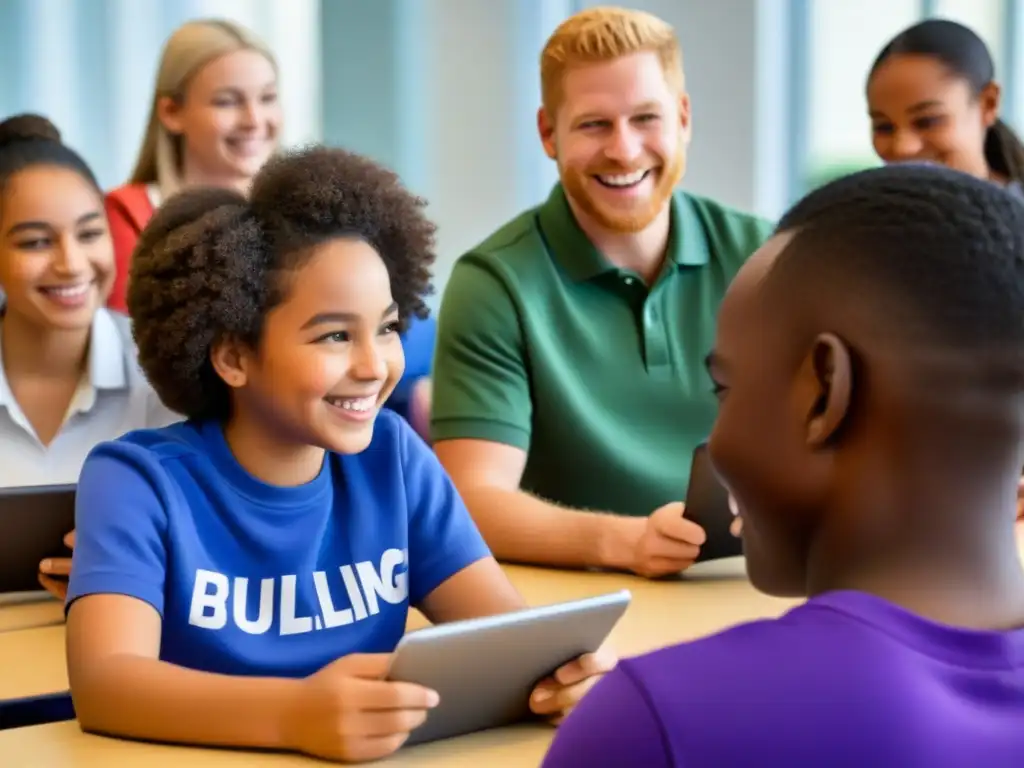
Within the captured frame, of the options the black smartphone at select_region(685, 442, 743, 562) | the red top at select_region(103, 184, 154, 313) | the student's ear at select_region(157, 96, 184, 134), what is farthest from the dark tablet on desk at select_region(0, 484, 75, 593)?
the student's ear at select_region(157, 96, 184, 134)

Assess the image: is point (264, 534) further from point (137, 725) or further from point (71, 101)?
point (71, 101)

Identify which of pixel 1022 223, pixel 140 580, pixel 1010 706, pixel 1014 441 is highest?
pixel 1022 223

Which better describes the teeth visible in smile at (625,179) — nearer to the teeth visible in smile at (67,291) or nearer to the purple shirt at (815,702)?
the teeth visible in smile at (67,291)

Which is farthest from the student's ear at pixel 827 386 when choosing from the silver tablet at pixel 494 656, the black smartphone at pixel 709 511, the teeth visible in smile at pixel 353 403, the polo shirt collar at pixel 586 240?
the polo shirt collar at pixel 586 240

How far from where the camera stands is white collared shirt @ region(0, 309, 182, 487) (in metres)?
2.25

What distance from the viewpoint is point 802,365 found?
78 centimetres

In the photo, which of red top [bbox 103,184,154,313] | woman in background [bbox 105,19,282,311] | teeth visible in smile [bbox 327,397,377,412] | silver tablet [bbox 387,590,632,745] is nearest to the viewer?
silver tablet [bbox 387,590,632,745]

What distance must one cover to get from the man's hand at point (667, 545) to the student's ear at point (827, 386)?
1132 millimetres

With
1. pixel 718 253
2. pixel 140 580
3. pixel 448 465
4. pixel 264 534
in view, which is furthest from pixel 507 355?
pixel 140 580

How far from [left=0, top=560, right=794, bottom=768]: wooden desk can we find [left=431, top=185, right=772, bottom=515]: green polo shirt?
25 cm

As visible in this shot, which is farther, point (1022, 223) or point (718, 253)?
point (718, 253)

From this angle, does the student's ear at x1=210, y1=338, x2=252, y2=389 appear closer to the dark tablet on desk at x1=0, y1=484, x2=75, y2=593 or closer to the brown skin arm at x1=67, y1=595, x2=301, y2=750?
the brown skin arm at x1=67, y1=595, x2=301, y2=750

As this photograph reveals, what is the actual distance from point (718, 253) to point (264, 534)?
44.8 inches

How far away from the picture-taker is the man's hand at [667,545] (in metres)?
1.90
